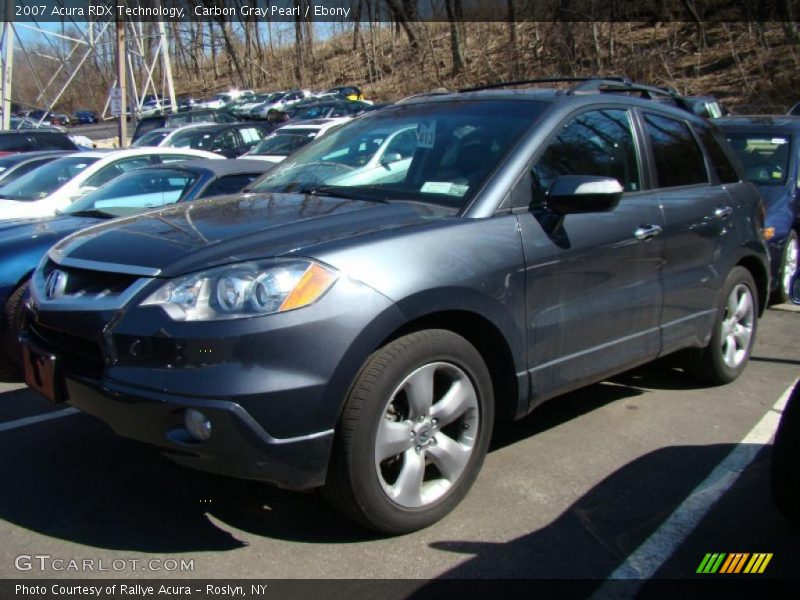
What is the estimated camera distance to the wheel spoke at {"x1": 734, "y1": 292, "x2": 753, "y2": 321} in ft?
16.6

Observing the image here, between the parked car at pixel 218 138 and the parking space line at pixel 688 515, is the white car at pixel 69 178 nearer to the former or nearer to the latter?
the parked car at pixel 218 138

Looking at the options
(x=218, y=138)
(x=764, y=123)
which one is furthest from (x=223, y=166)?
(x=218, y=138)

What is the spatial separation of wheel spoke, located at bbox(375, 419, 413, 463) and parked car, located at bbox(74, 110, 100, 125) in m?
61.5

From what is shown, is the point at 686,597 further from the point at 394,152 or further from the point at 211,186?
the point at 211,186

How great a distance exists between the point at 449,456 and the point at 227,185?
4112 mm

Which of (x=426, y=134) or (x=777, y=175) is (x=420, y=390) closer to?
(x=426, y=134)

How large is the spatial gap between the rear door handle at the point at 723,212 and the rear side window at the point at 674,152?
0.67 feet

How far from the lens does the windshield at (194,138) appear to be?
14305 millimetres

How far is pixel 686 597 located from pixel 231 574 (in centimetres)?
168

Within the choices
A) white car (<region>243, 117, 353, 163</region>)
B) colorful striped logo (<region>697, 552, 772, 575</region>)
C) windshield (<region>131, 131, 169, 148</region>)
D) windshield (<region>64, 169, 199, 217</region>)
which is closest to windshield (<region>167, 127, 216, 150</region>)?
windshield (<region>131, 131, 169, 148</region>)

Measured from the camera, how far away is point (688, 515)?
3.37 m

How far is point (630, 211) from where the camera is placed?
4023 mm

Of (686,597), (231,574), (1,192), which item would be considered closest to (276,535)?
(231,574)

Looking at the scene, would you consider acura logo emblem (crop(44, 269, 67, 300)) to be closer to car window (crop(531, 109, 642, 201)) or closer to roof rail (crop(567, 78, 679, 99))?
car window (crop(531, 109, 642, 201))
